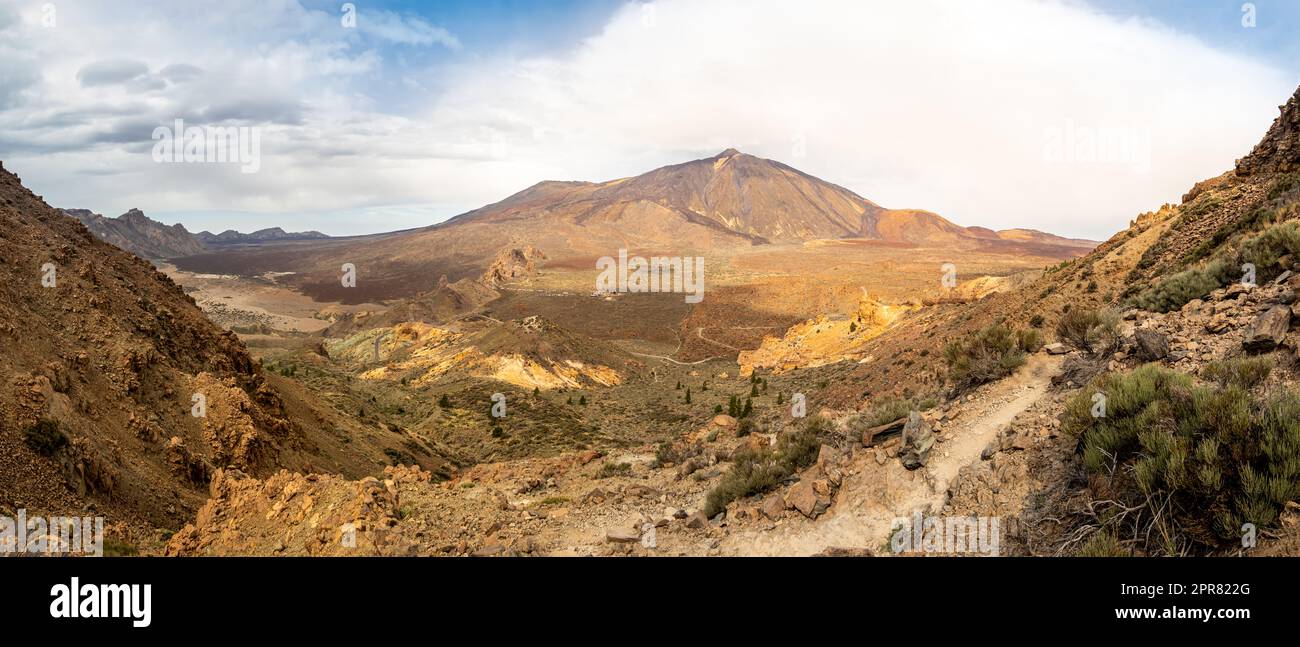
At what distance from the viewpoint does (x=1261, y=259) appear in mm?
8203

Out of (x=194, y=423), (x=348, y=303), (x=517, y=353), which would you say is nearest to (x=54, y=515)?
(x=194, y=423)

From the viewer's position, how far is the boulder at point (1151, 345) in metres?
6.77

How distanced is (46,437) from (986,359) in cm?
1256

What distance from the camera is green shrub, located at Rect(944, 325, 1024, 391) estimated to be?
8430mm

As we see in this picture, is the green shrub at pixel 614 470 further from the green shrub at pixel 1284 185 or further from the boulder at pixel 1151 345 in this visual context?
the green shrub at pixel 1284 185

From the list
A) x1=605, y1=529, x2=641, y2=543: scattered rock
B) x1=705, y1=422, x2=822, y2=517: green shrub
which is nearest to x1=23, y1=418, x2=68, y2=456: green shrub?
x1=605, y1=529, x2=641, y2=543: scattered rock

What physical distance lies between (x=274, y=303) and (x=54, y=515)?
11327 cm

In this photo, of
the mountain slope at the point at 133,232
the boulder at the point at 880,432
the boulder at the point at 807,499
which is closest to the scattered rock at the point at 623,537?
the boulder at the point at 807,499

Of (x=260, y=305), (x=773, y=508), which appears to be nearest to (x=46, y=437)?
(x=773, y=508)

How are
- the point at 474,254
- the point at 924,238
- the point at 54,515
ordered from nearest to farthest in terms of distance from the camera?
1. the point at 54,515
2. the point at 474,254
3. the point at 924,238

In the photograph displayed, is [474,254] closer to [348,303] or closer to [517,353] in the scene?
[348,303]

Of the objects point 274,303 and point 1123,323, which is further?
point 274,303

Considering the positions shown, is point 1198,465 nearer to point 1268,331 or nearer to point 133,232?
point 1268,331

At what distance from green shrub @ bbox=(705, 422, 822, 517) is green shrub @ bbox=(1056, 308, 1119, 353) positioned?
3841mm
